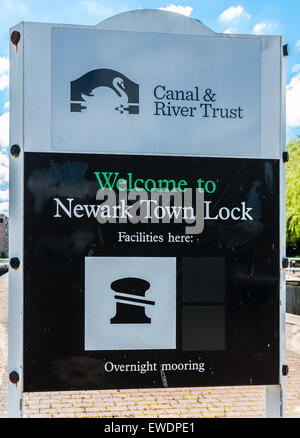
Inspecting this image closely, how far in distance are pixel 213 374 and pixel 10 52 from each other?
2.28 m

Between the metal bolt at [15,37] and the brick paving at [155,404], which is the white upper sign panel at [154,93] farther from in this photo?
the brick paving at [155,404]

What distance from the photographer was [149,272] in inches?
98.5

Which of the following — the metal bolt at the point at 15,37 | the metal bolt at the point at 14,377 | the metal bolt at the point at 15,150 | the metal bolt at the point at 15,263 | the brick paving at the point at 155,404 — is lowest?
the brick paving at the point at 155,404

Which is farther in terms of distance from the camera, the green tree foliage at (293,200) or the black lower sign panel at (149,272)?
the green tree foliage at (293,200)

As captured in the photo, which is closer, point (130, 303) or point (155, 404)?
point (130, 303)

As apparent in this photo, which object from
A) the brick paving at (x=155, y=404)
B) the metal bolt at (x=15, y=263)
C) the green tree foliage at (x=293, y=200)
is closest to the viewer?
the metal bolt at (x=15, y=263)

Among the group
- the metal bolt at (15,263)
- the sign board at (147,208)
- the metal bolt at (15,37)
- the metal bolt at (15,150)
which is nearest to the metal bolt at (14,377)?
the sign board at (147,208)

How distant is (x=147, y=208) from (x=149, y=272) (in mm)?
381

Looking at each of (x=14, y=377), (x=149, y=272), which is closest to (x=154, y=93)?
(x=149, y=272)

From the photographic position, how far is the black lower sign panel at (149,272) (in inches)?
96.6

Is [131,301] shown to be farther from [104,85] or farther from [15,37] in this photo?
[15,37]

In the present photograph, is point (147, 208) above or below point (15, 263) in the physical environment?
above

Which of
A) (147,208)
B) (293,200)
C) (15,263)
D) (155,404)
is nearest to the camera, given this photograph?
(15,263)
